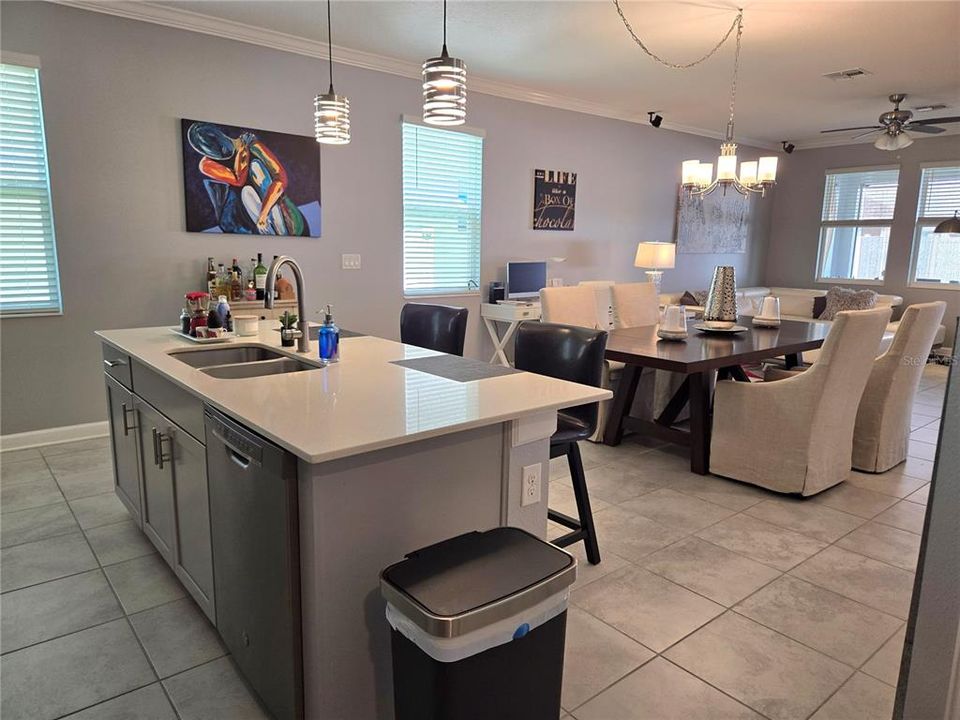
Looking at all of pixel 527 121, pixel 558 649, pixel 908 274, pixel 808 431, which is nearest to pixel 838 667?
pixel 558 649

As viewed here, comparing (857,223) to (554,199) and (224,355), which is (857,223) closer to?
A: (554,199)

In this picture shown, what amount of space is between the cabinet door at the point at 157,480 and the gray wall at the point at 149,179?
2001 mm

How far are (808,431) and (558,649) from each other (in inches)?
93.5

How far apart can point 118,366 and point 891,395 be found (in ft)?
13.4

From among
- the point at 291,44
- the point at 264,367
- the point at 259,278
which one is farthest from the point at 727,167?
the point at 264,367

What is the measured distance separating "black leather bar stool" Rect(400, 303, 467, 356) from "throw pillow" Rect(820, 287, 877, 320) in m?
5.66

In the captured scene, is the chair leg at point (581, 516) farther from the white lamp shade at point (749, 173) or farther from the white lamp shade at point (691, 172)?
the white lamp shade at point (749, 173)

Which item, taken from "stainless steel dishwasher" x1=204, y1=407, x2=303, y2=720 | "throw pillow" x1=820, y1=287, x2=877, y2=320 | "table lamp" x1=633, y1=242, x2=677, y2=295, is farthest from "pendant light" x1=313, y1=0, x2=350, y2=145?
"throw pillow" x1=820, y1=287, x2=877, y2=320

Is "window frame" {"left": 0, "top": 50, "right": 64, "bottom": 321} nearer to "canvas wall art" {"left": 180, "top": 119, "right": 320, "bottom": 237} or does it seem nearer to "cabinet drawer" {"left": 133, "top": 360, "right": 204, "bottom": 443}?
"canvas wall art" {"left": 180, "top": 119, "right": 320, "bottom": 237}

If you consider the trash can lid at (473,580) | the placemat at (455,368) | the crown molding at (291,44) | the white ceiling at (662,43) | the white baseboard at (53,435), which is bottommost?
the white baseboard at (53,435)

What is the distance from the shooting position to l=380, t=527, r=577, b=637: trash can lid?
128 centimetres

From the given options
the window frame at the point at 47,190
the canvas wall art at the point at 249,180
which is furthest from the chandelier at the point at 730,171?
the window frame at the point at 47,190

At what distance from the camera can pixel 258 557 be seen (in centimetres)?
161

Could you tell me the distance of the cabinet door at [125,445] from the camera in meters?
2.56
